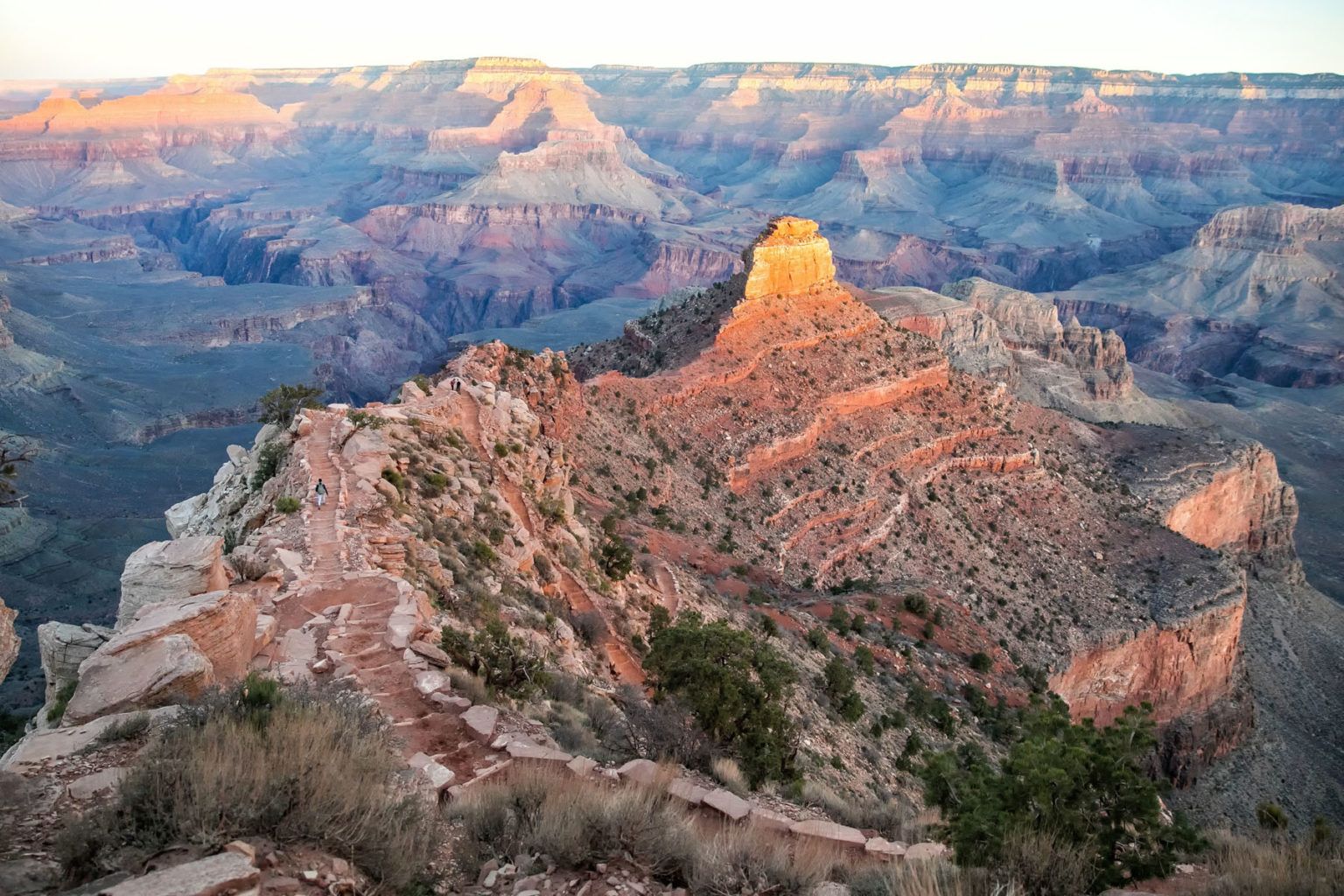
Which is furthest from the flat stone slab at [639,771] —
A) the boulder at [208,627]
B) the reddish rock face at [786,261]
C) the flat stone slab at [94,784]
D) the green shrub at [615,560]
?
the reddish rock face at [786,261]

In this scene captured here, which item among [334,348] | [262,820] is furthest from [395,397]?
[334,348]

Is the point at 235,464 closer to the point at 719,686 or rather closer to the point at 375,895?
the point at 719,686

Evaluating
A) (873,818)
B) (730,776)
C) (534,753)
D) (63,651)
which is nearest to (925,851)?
(873,818)

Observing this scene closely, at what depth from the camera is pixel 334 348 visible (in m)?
131

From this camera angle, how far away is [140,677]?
9883mm

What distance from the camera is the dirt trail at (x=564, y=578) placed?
58.4 ft

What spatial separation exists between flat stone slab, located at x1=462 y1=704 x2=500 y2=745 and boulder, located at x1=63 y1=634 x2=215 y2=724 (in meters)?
2.83

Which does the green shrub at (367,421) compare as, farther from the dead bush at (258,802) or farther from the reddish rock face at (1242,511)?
the reddish rock face at (1242,511)

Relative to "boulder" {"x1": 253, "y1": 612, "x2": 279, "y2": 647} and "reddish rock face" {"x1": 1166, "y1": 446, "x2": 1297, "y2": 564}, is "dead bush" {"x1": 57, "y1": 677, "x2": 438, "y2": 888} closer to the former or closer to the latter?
"boulder" {"x1": 253, "y1": 612, "x2": 279, "y2": 647}

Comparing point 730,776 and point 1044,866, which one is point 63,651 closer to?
point 730,776

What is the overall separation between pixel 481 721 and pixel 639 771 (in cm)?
203

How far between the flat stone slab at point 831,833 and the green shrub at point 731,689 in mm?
3300

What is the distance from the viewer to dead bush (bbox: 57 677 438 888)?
6.51m

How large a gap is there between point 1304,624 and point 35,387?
97.5m
